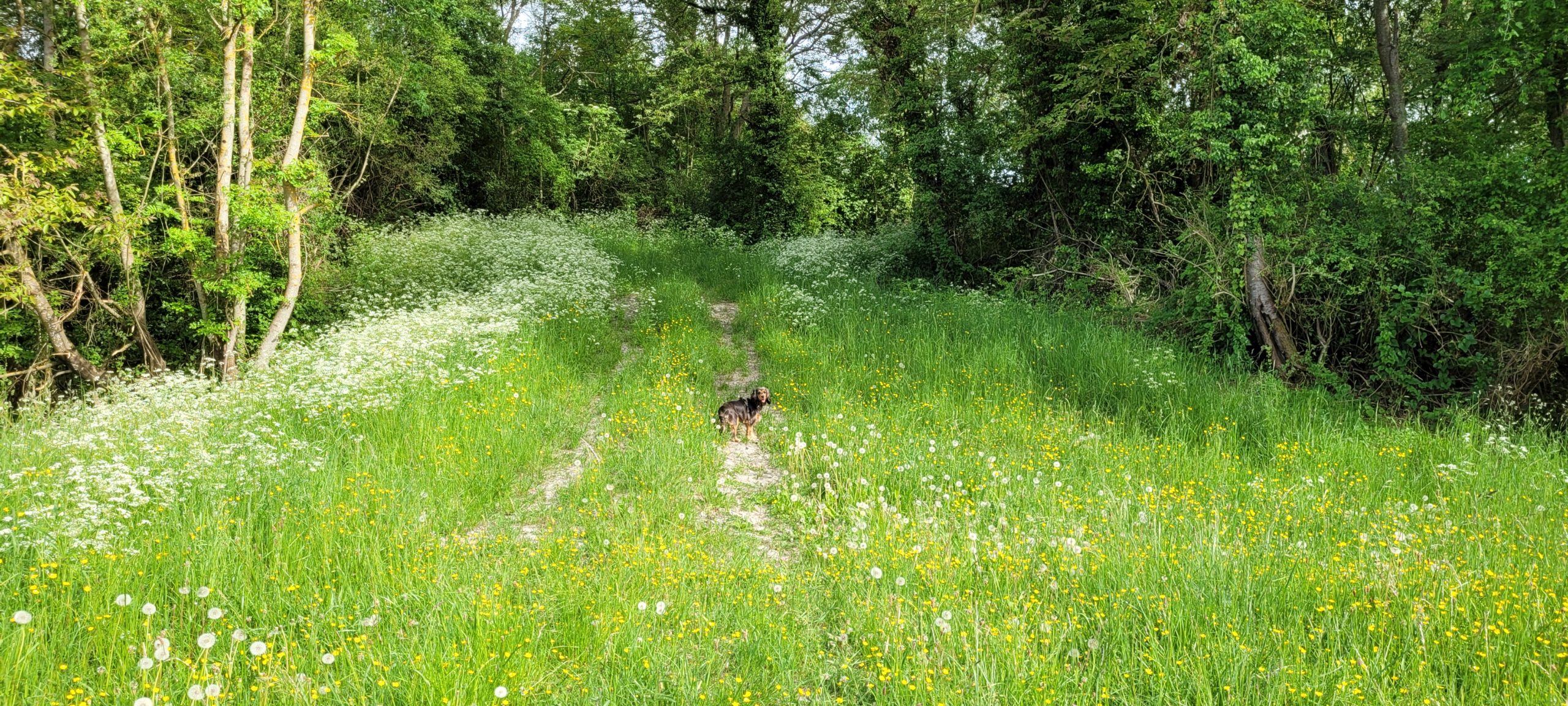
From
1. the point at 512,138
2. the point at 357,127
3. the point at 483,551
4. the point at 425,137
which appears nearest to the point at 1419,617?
the point at 483,551

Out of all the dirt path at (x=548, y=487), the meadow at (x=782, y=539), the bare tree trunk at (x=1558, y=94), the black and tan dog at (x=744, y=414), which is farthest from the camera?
the bare tree trunk at (x=1558, y=94)

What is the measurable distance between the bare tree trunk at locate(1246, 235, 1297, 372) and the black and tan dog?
766cm

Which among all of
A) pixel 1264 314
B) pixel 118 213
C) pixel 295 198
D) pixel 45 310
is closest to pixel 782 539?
pixel 1264 314

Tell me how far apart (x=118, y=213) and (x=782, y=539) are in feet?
38.3

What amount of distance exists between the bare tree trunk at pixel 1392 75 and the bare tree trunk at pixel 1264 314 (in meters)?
3.45

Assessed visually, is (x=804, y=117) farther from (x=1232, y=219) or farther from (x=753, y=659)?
(x=753, y=659)

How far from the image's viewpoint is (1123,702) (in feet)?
9.69

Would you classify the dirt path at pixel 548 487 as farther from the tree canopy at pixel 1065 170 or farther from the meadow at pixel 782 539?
the tree canopy at pixel 1065 170

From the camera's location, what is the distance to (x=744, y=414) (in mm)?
7066

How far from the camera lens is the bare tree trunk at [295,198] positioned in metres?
10.0

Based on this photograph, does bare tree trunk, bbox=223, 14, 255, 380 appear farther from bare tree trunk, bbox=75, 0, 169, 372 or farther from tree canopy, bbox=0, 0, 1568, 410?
bare tree trunk, bbox=75, 0, 169, 372

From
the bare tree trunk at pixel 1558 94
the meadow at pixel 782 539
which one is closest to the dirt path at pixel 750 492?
the meadow at pixel 782 539

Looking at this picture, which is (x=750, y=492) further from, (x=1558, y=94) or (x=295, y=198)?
(x=1558, y=94)

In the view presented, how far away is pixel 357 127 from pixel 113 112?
19.1 ft
